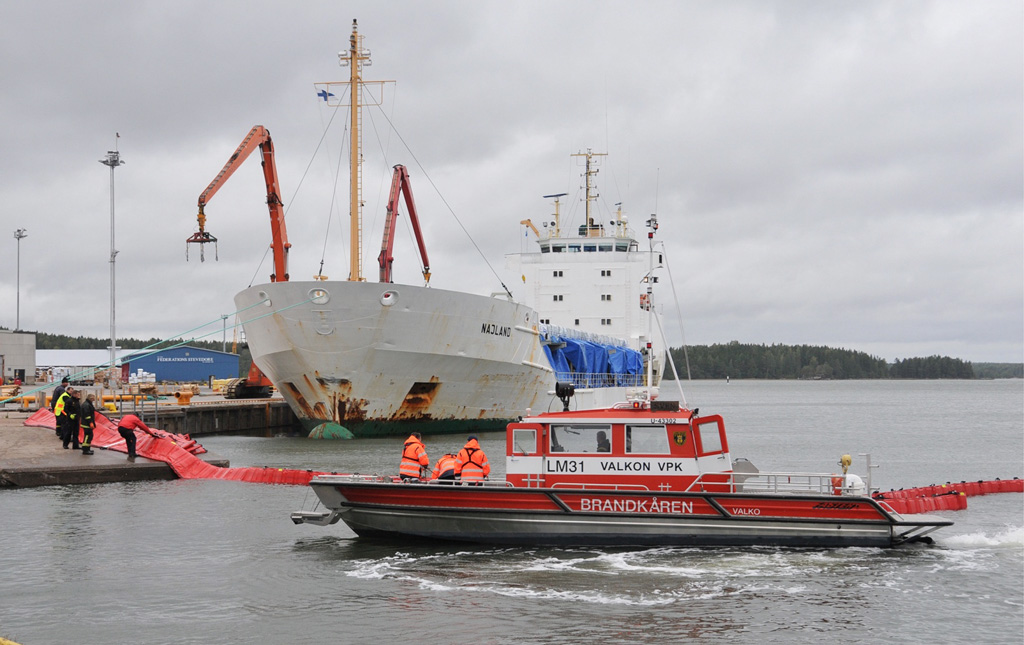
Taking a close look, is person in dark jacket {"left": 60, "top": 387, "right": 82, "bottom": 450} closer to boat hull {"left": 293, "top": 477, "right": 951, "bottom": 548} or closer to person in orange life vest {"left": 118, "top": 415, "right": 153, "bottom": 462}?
person in orange life vest {"left": 118, "top": 415, "right": 153, "bottom": 462}

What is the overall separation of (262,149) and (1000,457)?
2887 cm

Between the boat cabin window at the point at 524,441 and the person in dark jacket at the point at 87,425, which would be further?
the person in dark jacket at the point at 87,425

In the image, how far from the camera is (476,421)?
3553 cm

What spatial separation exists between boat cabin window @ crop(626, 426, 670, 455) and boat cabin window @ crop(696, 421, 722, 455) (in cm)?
52

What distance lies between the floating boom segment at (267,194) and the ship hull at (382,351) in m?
3.74

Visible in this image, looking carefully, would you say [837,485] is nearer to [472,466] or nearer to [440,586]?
[472,466]

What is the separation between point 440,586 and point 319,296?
60.3 ft

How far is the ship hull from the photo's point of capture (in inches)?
1171

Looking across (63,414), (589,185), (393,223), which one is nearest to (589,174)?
(589,185)

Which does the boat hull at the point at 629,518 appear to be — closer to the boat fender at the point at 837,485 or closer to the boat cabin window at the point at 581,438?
the boat fender at the point at 837,485

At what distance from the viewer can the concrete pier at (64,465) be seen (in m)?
19.8

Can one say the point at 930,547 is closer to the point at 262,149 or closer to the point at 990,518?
the point at 990,518

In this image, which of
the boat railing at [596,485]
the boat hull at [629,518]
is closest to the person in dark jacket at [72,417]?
the boat hull at [629,518]

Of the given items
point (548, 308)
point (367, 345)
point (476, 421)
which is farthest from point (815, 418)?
point (367, 345)
